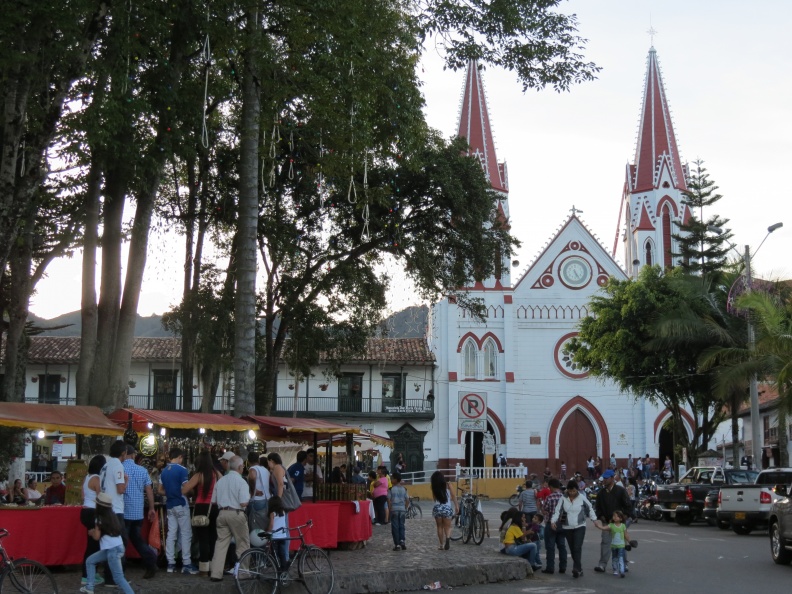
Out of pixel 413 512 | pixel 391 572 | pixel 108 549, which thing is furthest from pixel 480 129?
pixel 108 549

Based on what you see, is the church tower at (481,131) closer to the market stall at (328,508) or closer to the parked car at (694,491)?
the parked car at (694,491)

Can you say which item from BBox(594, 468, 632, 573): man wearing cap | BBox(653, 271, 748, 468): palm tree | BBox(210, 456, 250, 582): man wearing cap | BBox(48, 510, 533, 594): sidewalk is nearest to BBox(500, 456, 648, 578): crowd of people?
BBox(594, 468, 632, 573): man wearing cap

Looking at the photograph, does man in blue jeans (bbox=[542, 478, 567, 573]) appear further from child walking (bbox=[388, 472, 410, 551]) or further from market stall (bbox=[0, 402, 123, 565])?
market stall (bbox=[0, 402, 123, 565])

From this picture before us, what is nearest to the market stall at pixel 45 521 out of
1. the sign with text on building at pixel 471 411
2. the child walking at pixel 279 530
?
the child walking at pixel 279 530

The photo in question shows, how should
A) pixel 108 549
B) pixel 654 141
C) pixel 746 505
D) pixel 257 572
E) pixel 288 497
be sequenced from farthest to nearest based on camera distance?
pixel 654 141 < pixel 746 505 < pixel 288 497 < pixel 257 572 < pixel 108 549

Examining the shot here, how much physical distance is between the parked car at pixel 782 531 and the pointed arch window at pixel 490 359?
34827 mm

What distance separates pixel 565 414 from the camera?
5072cm

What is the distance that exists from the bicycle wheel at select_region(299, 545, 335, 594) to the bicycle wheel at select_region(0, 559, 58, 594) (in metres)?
2.80

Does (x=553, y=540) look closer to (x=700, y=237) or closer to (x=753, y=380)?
(x=753, y=380)

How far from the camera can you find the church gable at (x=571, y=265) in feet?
172

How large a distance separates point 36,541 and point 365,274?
1553 centimetres

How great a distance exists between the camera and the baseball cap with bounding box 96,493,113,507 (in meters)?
11.1

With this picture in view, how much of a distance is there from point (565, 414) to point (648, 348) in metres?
16.7

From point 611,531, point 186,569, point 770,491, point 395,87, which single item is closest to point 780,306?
point 770,491
